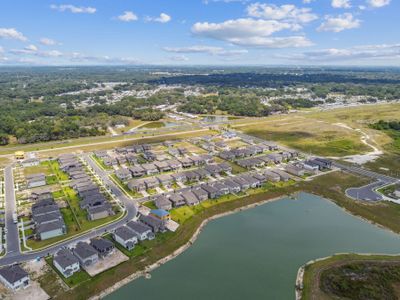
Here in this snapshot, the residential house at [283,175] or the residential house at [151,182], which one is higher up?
the residential house at [283,175]

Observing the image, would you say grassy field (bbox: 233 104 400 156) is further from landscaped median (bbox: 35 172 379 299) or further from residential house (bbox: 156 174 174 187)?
residential house (bbox: 156 174 174 187)

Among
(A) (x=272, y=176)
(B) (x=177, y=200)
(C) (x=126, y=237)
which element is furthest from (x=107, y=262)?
(A) (x=272, y=176)

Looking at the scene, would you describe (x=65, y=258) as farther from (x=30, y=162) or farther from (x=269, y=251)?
(x=30, y=162)

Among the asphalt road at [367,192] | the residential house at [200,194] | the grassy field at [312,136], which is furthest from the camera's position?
the grassy field at [312,136]

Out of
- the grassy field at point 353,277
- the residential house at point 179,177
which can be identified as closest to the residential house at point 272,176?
the residential house at point 179,177

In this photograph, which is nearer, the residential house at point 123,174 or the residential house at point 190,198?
the residential house at point 190,198

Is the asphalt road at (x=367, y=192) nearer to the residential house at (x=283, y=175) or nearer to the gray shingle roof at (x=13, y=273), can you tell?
the residential house at (x=283, y=175)
